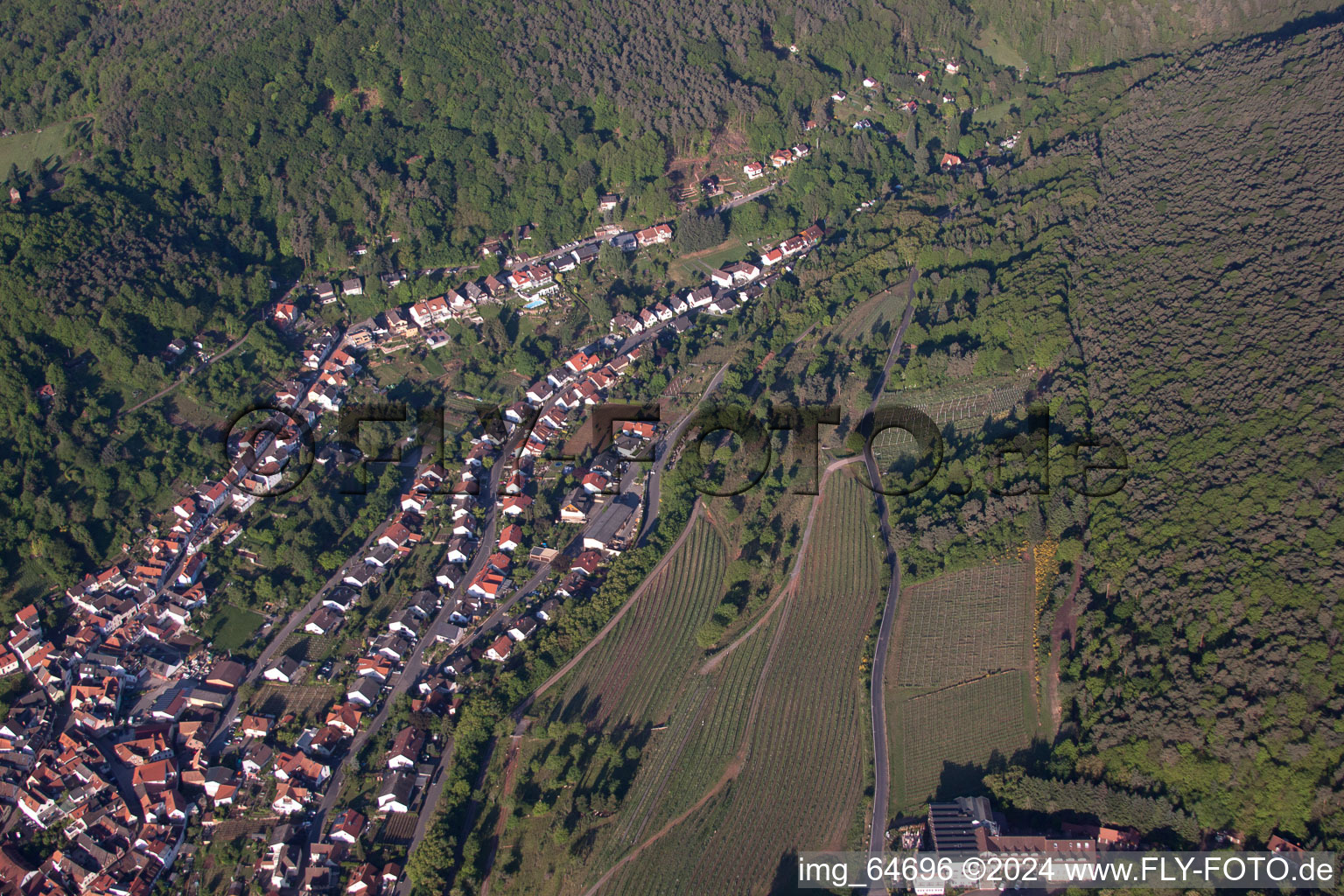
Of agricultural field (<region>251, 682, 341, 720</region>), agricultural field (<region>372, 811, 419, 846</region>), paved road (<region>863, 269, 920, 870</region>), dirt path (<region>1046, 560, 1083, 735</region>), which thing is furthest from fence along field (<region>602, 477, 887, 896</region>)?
agricultural field (<region>251, 682, 341, 720</region>)

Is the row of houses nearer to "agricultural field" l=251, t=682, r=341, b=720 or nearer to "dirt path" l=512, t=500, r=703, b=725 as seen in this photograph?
"agricultural field" l=251, t=682, r=341, b=720

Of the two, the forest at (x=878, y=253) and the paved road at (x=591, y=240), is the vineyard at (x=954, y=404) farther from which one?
the paved road at (x=591, y=240)

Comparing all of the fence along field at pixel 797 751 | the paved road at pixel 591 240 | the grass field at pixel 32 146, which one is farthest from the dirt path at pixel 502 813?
the grass field at pixel 32 146

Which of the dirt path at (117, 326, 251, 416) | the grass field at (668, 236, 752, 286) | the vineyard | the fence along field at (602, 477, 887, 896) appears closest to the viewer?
the fence along field at (602, 477, 887, 896)

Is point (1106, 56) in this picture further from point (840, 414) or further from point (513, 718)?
point (513, 718)

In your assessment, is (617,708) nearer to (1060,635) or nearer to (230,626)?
(1060,635)

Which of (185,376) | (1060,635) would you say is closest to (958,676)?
(1060,635)
